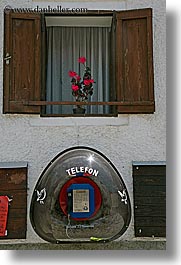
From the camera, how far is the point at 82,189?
397cm

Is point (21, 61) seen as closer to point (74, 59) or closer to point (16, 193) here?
point (74, 59)

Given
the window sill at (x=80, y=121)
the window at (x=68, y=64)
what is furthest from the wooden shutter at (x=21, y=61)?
the window sill at (x=80, y=121)

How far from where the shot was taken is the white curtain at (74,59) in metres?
4.48

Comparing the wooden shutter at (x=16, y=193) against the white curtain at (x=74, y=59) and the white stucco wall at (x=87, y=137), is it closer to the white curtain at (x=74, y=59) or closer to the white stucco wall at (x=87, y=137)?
the white stucco wall at (x=87, y=137)

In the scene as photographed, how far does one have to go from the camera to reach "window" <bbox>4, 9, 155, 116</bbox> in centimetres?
423

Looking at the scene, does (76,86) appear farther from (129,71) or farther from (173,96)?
(173,96)

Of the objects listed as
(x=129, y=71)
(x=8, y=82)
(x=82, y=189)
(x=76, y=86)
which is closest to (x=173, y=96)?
(x=129, y=71)

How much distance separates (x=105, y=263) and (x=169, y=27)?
6.76 ft

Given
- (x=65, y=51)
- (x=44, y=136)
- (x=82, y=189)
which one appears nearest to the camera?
(x=82, y=189)

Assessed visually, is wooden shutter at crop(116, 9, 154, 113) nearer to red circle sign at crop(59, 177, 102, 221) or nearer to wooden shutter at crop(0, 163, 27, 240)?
red circle sign at crop(59, 177, 102, 221)

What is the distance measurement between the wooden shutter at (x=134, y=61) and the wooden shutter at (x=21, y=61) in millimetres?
689

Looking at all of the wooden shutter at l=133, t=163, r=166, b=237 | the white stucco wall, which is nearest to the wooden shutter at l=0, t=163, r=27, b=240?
the white stucco wall

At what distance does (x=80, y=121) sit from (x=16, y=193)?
80 cm

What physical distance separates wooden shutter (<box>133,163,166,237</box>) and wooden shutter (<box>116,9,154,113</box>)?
1.76 feet
